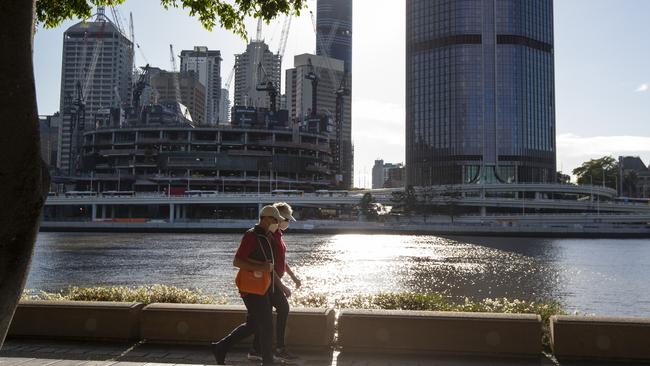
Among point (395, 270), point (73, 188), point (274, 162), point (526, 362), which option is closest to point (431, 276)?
point (395, 270)

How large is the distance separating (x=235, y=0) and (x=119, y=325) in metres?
6.20

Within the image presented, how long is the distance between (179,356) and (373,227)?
411 feet

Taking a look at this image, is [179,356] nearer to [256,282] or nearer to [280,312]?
[280,312]

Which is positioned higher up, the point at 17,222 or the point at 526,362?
the point at 17,222

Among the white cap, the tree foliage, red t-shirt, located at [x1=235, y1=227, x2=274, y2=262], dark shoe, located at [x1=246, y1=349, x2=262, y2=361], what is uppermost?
the tree foliage

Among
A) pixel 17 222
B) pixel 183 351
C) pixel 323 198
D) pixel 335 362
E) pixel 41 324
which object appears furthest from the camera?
pixel 323 198

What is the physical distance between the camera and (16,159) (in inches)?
169

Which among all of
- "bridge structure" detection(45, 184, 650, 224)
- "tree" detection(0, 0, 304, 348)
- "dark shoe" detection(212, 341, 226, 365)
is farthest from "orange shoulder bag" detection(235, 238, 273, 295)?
"bridge structure" detection(45, 184, 650, 224)

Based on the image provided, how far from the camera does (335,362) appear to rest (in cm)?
916

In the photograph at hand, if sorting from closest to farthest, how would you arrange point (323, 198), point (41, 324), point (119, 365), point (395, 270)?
point (119, 365) < point (41, 324) < point (395, 270) < point (323, 198)

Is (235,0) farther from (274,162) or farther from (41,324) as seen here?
(274,162)

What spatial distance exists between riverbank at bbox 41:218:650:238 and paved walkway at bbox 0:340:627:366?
392 ft

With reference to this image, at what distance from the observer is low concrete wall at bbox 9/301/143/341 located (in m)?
10.5

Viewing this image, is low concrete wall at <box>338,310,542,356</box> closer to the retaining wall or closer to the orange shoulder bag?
the retaining wall
